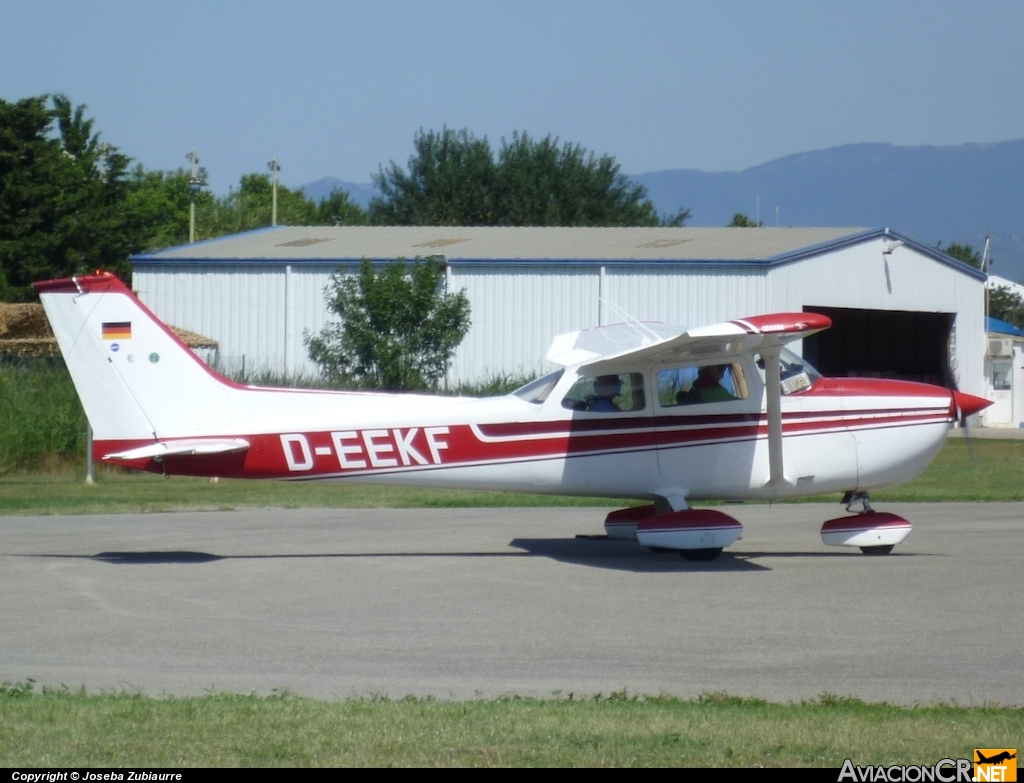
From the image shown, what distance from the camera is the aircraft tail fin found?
12.2 meters

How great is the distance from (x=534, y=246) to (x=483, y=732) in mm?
33623

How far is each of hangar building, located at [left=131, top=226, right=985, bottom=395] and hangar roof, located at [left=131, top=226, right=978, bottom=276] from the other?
63 mm

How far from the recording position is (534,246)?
39.0m

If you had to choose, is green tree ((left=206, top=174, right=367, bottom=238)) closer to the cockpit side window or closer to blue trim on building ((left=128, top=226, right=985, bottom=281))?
blue trim on building ((left=128, top=226, right=985, bottom=281))

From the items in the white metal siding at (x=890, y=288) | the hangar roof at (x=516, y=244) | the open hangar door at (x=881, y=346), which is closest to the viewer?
the white metal siding at (x=890, y=288)

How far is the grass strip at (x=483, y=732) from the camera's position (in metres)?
5.48

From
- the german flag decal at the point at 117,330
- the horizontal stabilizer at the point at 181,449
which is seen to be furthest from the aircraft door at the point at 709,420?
the german flag decal at the point at 117,330

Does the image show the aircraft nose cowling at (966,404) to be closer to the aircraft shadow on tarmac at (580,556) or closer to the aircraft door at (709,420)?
the aircraft shadow on tarmac at (580,556)

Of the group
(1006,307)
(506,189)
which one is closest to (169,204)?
(506,189)

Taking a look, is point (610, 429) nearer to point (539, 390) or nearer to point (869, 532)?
point (539, 390)

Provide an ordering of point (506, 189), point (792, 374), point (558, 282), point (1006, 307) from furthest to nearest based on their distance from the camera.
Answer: point (1006, 307), point (506, 189), point (558, 282), point (792, 374)

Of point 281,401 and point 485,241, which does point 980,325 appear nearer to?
point 485,241

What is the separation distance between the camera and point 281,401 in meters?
12.6

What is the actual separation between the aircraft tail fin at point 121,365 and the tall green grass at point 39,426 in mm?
12875
